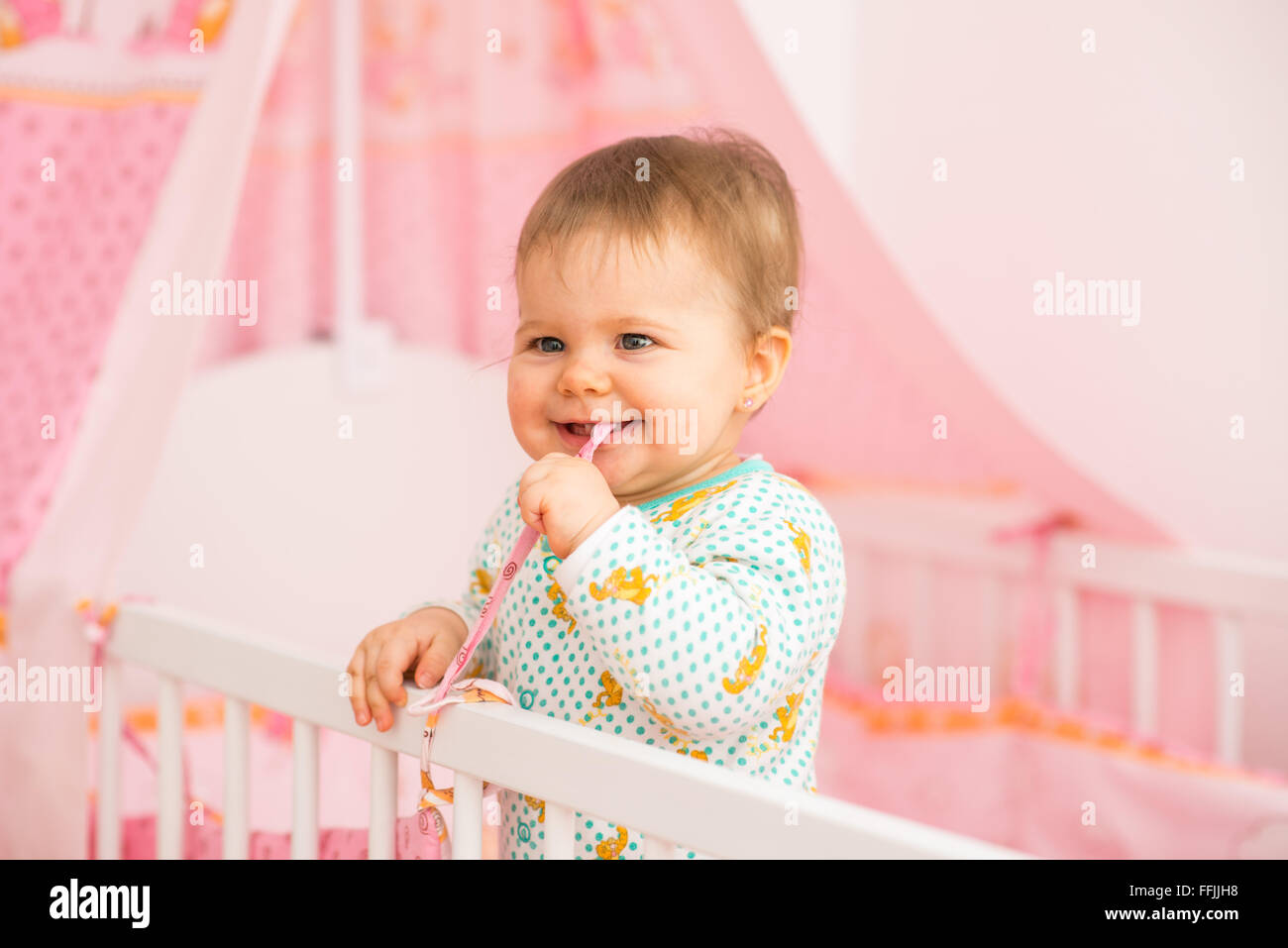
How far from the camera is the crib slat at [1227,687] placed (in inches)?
63.3

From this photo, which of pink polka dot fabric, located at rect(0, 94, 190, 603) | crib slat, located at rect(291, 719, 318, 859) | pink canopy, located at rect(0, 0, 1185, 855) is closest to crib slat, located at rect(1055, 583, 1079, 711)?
pink canopy, located at rect(0, 0, 1185, 855)

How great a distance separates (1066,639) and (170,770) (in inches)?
46.0

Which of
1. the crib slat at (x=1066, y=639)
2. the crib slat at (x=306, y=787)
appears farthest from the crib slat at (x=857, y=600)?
the crib slat at (x=306, y=787)

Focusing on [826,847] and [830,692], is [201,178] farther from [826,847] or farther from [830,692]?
[830,692]

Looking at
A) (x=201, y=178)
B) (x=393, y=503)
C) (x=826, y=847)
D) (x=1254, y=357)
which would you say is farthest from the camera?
(x=393, y=503)

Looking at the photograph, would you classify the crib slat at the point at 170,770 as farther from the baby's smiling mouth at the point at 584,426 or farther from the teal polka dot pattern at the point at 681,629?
the baby's smiling mouth at the point at 584,426

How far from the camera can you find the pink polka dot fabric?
1.31 meters

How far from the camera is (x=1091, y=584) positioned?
175 centimetres

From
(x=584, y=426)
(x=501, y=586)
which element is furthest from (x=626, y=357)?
(x=501, y=586)

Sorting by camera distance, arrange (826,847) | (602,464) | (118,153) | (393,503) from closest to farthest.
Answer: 1. (826,847)
2. (602,464)
3. (118,153)
4. (393,503)

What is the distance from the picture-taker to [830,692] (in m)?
2.00

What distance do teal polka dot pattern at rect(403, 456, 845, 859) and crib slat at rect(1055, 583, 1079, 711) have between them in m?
0.90

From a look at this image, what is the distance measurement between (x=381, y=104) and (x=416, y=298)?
0.97 ft

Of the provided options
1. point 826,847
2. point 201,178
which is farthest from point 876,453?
point 826,847
